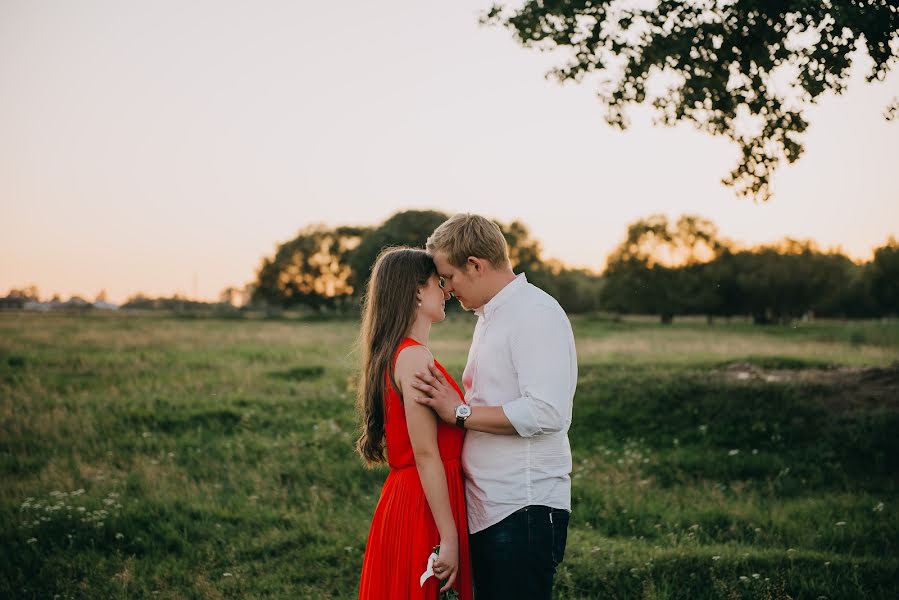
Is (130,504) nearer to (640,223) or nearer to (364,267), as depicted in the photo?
(364,267)

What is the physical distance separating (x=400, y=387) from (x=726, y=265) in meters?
57.6

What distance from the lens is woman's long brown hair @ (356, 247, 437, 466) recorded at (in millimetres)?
3449

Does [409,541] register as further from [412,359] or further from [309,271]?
[309,271]

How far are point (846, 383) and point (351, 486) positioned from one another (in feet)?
28.2

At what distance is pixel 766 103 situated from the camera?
1058cm

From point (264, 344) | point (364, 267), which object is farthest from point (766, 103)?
point (364, 267)

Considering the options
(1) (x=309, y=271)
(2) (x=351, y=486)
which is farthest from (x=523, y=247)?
(2) (x=351, y=486)

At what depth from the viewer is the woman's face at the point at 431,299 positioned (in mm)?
3545

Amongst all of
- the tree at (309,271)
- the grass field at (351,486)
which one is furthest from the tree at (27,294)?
the grass field at (351,486)

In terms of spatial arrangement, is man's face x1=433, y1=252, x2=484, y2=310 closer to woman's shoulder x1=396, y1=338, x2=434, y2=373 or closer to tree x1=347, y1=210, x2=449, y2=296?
woman's shoulder x1=396, y1=338, x2=434, y2=373

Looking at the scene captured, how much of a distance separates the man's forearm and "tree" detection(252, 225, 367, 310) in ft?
244

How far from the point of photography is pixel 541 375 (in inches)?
123

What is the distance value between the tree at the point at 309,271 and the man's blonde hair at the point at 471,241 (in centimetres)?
7418

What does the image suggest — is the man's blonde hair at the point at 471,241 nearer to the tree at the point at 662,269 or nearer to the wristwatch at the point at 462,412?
the wristwatch at the point at 462,412
